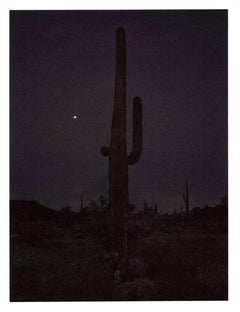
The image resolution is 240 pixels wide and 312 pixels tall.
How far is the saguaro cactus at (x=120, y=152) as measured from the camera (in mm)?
4480

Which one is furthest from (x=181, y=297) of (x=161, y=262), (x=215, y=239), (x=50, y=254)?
(x=50, y=254)

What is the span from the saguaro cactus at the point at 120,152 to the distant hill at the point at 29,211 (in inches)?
27.6

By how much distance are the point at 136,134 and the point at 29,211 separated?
1447 mm

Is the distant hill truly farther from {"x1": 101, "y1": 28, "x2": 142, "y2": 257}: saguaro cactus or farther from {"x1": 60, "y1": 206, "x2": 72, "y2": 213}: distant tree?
{"x1": 101, "y1": 28, "x2": 142, "y2": 257}: saguaro cactus

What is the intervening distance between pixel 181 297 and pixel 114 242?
3.08 ft

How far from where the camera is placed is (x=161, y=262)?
14.7 feet

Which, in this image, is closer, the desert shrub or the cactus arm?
the desert shrub

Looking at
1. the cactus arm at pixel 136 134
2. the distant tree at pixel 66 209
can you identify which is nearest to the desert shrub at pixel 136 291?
the distant tree at pixel 66 209

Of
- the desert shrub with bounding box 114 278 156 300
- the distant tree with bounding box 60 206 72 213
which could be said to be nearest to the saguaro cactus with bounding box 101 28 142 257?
the desert shrub with bounding box 114 278 156 300

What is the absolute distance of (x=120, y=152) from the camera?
451 centimetres

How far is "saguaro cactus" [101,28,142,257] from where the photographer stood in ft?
14.7

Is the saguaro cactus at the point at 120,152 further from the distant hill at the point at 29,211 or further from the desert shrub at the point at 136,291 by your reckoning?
the distant hill at the point at 29,211

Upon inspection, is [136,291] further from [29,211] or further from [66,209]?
[29,211]

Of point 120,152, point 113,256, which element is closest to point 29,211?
point 113,256
